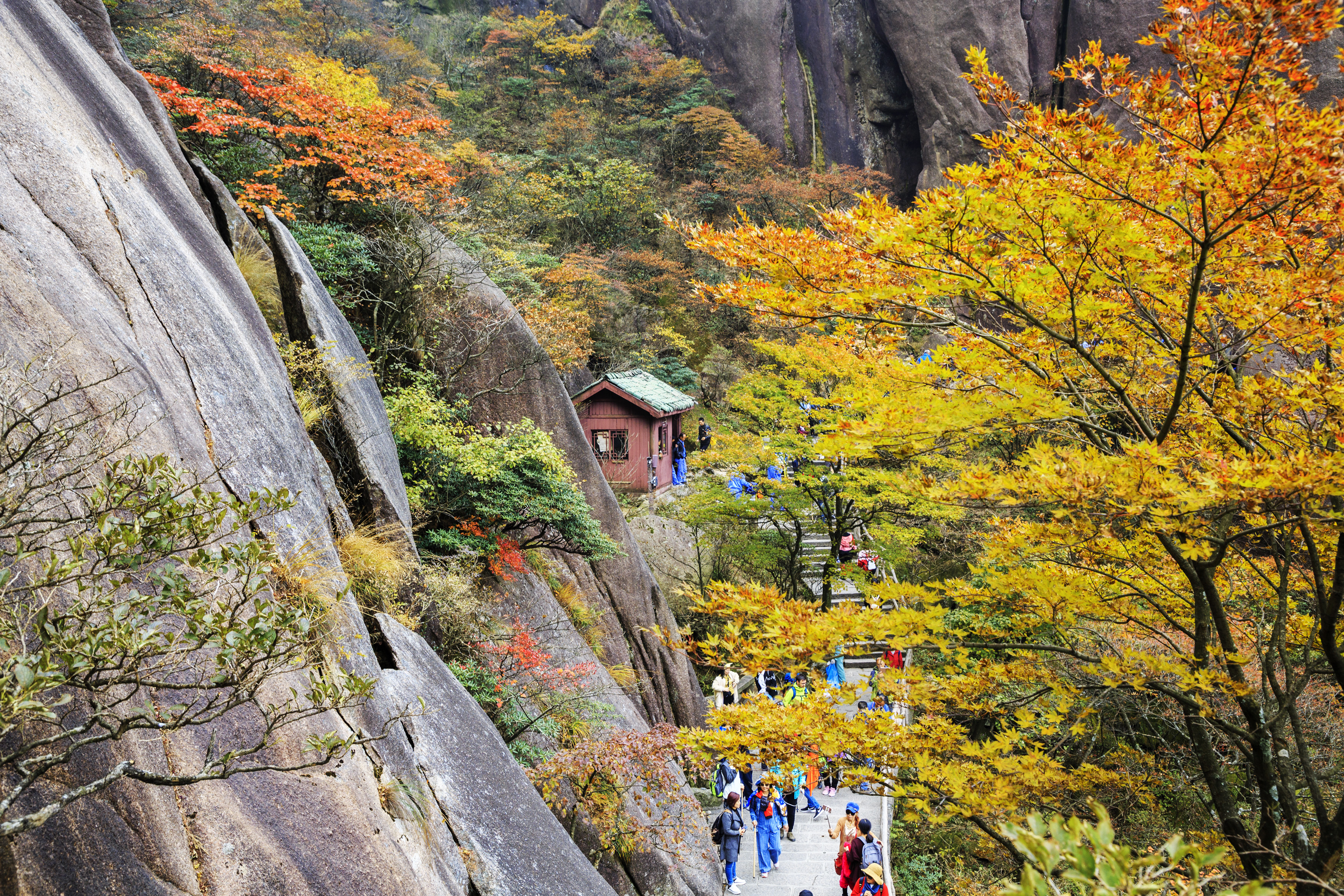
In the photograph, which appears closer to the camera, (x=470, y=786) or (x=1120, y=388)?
(x=1120, y=388)

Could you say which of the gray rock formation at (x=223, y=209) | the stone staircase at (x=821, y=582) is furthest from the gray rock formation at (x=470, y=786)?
the stone staircase at (x=821, y=582)

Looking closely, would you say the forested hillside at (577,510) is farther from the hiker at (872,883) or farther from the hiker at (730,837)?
the hiker at (730,837)

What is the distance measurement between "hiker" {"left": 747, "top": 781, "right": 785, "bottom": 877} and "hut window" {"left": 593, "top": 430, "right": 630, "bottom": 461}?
11.8 m

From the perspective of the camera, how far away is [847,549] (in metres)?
18.3

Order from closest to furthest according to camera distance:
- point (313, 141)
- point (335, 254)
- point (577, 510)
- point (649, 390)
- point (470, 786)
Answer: point (470, 786) → point (577, 510) → point (335, 254) → point (313, 141) → point (649, 390)

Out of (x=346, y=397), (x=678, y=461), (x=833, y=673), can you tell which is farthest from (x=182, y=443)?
(x=678, y=461)

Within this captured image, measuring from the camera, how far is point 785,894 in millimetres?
10258

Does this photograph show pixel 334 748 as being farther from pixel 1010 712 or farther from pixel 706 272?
pixel 706 272

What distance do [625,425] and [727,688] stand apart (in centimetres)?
1001

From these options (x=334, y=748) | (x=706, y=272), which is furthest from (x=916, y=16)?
(x=334, y=748)

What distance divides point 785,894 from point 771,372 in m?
10.1

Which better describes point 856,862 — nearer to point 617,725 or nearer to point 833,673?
point 617,725

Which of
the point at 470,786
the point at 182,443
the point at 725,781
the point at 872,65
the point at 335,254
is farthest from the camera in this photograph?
the point at 872,65

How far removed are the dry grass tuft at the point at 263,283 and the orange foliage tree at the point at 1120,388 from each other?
6.14 meters
